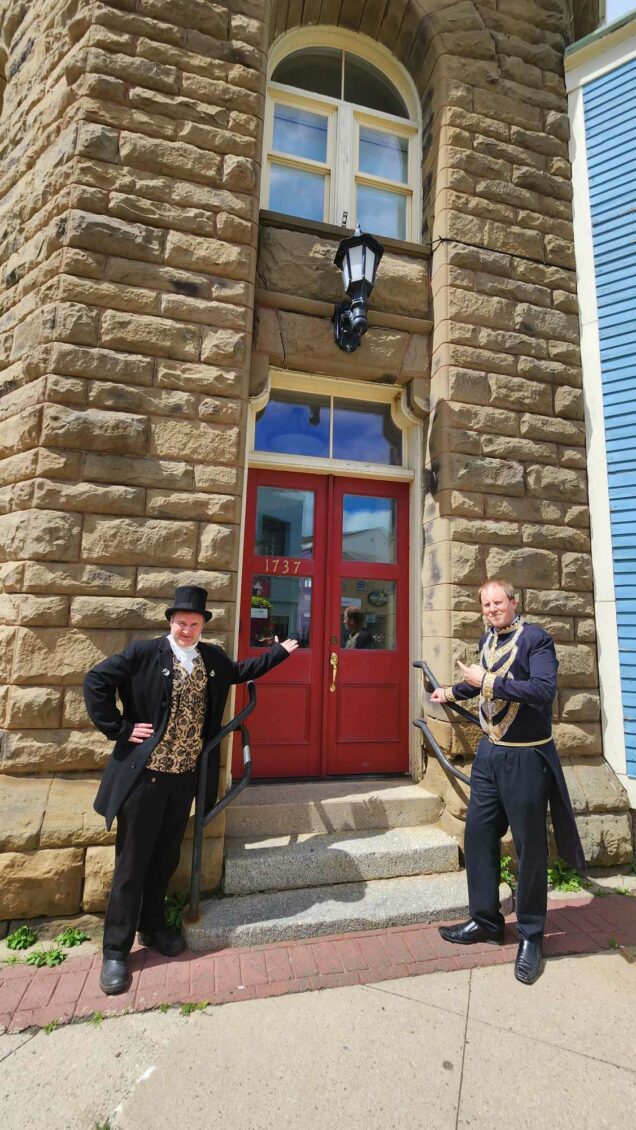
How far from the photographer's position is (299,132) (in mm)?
5070

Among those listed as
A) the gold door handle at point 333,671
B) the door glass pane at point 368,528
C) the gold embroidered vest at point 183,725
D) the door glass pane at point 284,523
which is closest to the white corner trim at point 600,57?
the door glass pane at point 368,528

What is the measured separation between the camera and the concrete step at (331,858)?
344 centimetres

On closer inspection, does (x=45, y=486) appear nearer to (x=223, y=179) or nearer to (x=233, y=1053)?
(x=223, y=179)

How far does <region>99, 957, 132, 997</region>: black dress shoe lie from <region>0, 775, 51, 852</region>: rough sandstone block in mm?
773

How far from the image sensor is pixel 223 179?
13.3 ft

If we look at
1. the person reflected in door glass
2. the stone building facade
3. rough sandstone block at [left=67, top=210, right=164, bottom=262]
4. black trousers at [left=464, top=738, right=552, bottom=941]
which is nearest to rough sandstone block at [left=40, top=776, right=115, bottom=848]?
the stone building facade

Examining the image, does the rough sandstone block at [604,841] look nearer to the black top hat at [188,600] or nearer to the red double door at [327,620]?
the red double door at [327,620]

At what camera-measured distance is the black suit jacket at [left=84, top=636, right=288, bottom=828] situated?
2.79 metres

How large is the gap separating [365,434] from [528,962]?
12.8 feet

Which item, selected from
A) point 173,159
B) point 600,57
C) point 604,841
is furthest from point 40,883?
point 600,57

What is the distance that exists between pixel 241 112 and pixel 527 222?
2.58 metres

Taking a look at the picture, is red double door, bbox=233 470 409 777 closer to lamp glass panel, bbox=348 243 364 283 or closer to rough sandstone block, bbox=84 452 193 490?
rough sandstone block, bbox=84 452 193 490

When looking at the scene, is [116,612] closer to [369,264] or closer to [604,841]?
[369,264]

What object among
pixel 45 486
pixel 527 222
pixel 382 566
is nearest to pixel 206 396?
pixel 45 486
